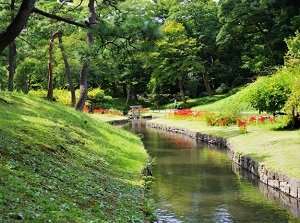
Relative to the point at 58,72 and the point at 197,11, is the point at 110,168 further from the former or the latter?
the point at 197,11

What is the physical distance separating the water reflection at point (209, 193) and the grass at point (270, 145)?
773 mm

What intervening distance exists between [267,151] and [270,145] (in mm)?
1087

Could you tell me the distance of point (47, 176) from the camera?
7.54 m

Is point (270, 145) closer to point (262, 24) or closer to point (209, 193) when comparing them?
point (209, 193)

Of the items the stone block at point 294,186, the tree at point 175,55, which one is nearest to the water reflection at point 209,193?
the stone block at point 294,186

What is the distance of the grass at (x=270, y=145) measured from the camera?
37.8ft

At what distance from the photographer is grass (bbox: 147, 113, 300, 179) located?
37.8 feet

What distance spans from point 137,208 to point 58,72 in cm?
3125

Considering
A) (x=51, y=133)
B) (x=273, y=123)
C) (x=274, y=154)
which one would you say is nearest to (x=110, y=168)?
(x=51, y=133)

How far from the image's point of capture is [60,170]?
827 cm

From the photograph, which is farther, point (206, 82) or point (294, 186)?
point (206, 82)

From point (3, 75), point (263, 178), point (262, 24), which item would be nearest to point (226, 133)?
point (263, 178)

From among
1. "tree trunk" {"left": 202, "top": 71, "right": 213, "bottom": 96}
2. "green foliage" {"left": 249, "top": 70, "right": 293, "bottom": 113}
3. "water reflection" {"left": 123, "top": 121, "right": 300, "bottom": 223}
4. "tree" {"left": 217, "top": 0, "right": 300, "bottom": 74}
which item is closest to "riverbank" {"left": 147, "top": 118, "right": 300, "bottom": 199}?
"water reflection" {"left": 123, "top": 121, "right": 300, "bottom": 223}

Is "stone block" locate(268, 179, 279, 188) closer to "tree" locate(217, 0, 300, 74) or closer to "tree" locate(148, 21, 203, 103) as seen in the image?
"tree" locate(217, 0, 300, 74)
